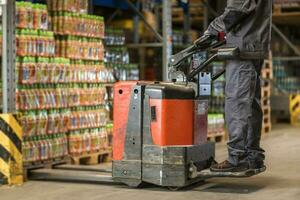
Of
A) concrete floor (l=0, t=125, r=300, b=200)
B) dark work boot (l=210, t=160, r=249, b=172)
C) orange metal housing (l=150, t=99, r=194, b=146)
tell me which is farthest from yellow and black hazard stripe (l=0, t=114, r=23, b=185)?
dark work boot (l=210, t=160, r=249, b=172)

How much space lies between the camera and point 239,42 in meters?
6.46

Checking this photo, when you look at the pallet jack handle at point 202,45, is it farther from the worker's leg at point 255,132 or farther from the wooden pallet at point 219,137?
the wooden pallet at point 219,137

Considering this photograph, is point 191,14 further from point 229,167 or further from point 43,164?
point 229,167

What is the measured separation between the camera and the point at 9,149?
23.1ft

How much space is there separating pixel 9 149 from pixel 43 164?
1130 mm

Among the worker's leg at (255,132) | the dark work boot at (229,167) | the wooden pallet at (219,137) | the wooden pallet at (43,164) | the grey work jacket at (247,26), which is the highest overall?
the grey work jacket at (247,26)

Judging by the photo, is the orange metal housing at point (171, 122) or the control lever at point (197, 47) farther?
the control lever at point (197, 47)

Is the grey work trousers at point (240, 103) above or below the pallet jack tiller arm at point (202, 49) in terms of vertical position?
below

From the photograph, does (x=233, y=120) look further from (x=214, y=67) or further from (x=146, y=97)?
(x=214, y=67)

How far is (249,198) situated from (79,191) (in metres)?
1.72

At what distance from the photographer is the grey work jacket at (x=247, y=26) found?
636 cm

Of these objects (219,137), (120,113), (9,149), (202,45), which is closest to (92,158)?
(9,149)

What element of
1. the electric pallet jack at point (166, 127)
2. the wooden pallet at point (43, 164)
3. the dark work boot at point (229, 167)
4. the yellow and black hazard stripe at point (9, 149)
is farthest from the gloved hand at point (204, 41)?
the wooden pallet at point (43, 164)

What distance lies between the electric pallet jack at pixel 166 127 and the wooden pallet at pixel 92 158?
2253 millimetres
